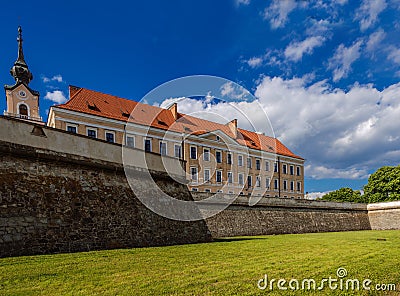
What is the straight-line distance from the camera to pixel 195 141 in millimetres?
41844

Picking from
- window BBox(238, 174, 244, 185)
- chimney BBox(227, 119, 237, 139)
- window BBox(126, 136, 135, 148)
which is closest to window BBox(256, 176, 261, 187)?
window BBox(238, 174, 244, 185)

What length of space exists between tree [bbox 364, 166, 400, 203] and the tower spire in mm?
55840

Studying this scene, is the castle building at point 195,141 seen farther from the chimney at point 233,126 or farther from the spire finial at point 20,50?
the spire finial at point 20,50

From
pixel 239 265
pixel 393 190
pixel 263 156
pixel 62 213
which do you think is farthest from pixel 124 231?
pixel 393 190

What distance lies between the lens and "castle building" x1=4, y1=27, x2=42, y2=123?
40.1 meters

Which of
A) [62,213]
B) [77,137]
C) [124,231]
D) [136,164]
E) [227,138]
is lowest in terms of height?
[124,231]

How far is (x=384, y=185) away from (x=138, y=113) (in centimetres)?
3987

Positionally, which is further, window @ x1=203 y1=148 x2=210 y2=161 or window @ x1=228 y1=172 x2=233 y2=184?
window @ x1=228 y1=172 x2=233 y2=184

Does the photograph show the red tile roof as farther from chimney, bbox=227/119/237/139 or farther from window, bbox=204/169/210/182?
window, bbox=204/169/210/182

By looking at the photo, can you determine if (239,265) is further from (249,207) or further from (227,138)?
(227,138)

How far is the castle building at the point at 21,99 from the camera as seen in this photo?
40062mm

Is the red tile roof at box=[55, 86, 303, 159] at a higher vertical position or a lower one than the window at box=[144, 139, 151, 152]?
higher

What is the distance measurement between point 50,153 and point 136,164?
4.10m

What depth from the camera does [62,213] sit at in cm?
1023
